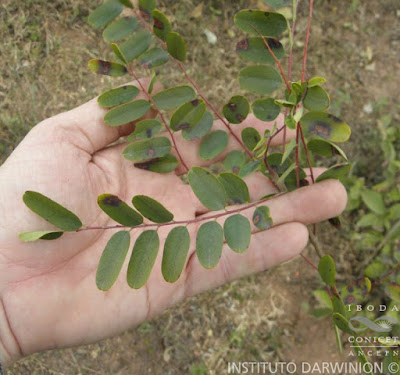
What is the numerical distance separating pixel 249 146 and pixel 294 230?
369 mm

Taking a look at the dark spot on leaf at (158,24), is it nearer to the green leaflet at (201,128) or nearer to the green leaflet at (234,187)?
the green leaflet at (201,128)

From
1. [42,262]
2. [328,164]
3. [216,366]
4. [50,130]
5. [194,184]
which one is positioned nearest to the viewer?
[194,184]

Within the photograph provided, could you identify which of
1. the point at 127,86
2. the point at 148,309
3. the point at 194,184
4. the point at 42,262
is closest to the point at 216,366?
the point at 148,309

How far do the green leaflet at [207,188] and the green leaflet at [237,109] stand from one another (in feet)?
1.27

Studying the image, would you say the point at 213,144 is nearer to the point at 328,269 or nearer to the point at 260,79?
the point at 260,79

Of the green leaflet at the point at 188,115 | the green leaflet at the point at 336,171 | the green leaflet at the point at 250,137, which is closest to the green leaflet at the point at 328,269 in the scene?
the green leaflet at the point at 336,171

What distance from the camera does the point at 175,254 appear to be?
1380 millimetres

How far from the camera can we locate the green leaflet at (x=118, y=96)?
167cm

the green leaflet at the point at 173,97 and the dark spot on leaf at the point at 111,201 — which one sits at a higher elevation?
the green leaflet at the point at 173,97

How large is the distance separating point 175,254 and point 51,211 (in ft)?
1.22

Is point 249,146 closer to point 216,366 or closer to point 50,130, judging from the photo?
point 50,130

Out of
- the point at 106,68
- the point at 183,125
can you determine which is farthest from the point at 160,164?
the point at 106,68

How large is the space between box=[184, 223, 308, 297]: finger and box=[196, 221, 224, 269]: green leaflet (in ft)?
1.47

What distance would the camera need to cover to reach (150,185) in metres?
1.91
